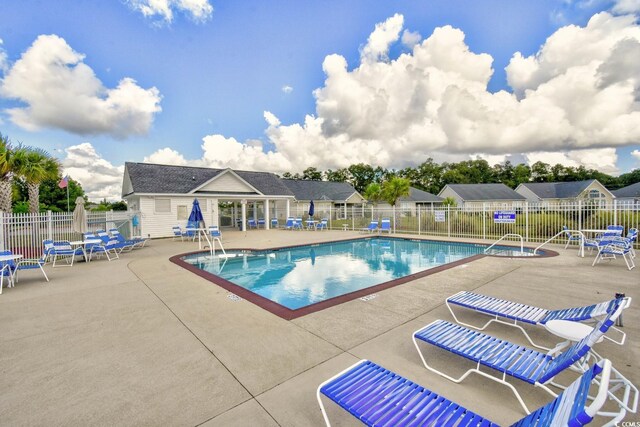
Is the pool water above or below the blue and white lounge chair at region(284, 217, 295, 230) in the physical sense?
below

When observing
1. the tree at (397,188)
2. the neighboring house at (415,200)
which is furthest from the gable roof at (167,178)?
the neighboring house at (415,200)

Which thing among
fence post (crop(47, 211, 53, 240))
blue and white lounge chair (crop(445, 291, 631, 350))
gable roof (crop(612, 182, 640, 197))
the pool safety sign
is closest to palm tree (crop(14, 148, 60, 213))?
fence post (crop(47, 211, 53, 240))

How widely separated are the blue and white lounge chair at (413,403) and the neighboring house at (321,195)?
2929 centimetres

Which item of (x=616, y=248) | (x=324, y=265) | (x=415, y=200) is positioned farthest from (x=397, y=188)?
(x=616, y=248)

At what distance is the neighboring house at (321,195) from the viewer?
3306cm

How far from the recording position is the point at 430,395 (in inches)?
84.1

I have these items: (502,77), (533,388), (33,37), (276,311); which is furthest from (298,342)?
(502,77)

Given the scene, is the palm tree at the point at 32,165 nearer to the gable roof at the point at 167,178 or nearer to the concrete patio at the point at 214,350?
the gable roof at the point at 167,178

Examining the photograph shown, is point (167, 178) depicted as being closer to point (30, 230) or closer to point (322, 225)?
point (30, 230)

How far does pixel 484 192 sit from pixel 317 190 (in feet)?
92.1

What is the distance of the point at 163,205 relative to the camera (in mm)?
18875

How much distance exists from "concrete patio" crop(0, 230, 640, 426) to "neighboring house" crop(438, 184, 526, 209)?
39.7 meters

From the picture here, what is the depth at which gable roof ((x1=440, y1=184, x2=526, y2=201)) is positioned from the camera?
43.5 metres

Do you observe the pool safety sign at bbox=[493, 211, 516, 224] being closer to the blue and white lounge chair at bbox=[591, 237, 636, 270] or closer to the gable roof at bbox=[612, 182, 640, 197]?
the blue and white lounge chair at bbox=[591, 237, 636, 270]
